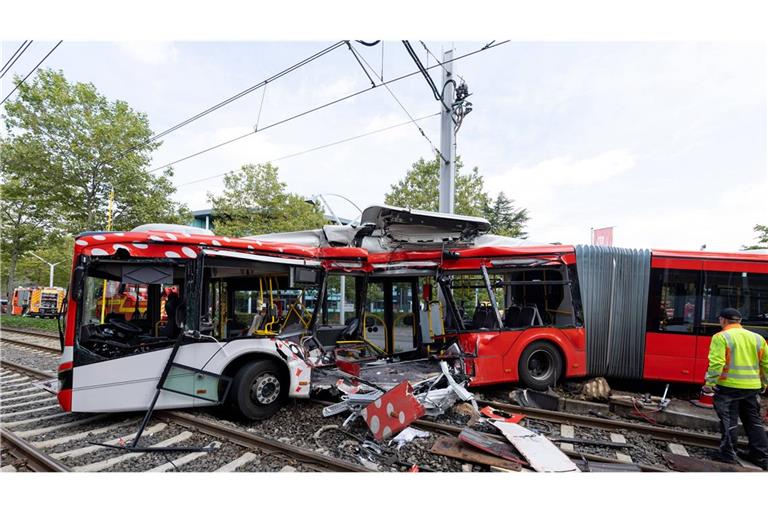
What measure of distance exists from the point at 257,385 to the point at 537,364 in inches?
203

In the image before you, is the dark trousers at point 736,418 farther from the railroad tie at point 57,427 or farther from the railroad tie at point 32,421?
the railroad tie at point 32,421

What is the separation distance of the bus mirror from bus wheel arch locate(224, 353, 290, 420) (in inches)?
82.7

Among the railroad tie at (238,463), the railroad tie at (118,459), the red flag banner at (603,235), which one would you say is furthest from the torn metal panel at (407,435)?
the red flag banner at (603,235)

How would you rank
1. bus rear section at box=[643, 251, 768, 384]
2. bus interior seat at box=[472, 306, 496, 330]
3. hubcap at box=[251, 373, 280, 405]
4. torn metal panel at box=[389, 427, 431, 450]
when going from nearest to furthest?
torn metal panel at box=[389, 427, 431, 450] < hubcap at box=[251, 373, 280, 405] < bus rear section at box=[643, 251, 768, 384] < bus interior seat at box=[472, 306, 496, 330]

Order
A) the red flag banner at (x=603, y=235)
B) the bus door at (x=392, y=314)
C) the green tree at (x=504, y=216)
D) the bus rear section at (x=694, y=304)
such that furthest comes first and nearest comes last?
the green tree at (x=504, y=216)
the red flag banner at (x=603, y=235)
the bus door at (x=392, y=314)
the bus rear section at (x=694, y=304)

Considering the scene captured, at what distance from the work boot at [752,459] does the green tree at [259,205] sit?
16192mm

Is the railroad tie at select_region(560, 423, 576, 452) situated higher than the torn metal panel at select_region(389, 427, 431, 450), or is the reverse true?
the torn metal panel at select_region(389, 427, 431, 450)

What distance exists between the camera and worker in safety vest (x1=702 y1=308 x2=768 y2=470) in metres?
4.59

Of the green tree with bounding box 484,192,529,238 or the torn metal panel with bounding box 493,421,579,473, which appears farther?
the green tree with bounding box 484,192,529,238

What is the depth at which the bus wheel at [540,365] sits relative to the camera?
7156 mm

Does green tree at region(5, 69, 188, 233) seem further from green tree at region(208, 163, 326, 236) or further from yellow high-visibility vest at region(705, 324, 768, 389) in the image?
yellow high-visibility vest at region(705, 324, 768, 389)

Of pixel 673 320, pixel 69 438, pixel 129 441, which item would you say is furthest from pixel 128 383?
pixel 673 320

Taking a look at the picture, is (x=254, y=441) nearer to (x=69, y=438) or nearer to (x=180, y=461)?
(x=180, y=461)

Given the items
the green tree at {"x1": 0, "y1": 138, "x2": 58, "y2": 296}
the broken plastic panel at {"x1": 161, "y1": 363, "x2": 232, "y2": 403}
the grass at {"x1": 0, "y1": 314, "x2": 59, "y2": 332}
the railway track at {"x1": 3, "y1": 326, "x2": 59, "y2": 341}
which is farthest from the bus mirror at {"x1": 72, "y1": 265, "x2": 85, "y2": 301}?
the grass at {"x1": 0, "y1": 314, "x2": 59, "y2": 332}
